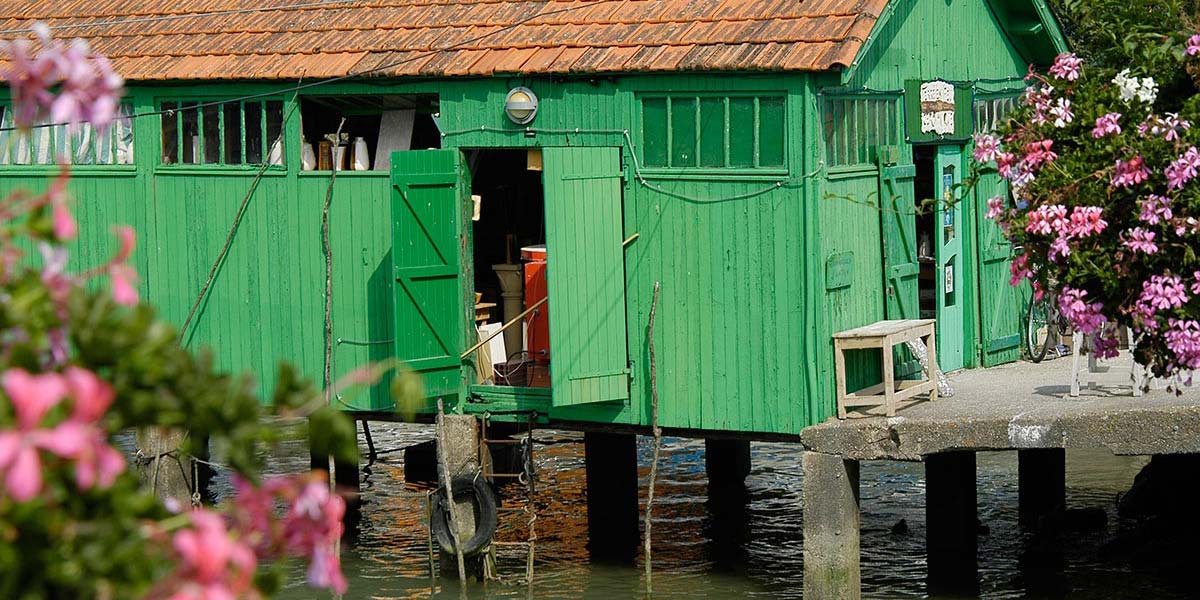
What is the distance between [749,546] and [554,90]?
5.22m

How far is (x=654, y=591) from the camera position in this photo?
48.9 ft

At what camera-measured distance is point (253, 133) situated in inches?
594

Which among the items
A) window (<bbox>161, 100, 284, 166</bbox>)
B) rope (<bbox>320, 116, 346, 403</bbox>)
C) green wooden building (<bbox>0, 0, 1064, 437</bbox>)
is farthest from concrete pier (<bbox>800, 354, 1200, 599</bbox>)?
window (<bbox>161, 100, 284, 166</bbox>)

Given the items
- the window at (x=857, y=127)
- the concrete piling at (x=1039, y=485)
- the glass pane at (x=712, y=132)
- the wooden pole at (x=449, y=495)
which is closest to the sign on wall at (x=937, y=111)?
the window at (x=857, y=127)

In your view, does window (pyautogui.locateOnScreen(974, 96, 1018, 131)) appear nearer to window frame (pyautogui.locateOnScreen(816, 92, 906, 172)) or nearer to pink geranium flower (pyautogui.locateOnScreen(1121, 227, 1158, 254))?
window frame (pyautogui.locateOnScreen(816, 92, 906, 172))

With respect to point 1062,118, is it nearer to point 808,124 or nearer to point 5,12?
point 808,124

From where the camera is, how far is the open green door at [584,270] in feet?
43.1

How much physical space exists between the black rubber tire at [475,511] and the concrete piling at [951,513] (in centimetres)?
388

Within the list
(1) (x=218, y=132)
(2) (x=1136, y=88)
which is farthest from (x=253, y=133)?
(2) (x=1136, y=88)

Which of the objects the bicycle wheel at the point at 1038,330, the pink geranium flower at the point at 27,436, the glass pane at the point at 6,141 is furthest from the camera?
the glass pane at the point at 6,141

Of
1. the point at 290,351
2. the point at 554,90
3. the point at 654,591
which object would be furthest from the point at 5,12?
the point at 654,591

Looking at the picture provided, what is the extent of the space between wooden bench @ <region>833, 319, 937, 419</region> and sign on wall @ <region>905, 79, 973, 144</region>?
1999mm

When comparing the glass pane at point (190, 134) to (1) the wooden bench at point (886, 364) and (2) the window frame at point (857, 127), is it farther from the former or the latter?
(1) the wooden bench at point (886, 364)

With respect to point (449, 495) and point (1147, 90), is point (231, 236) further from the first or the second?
point (1147, 90)
